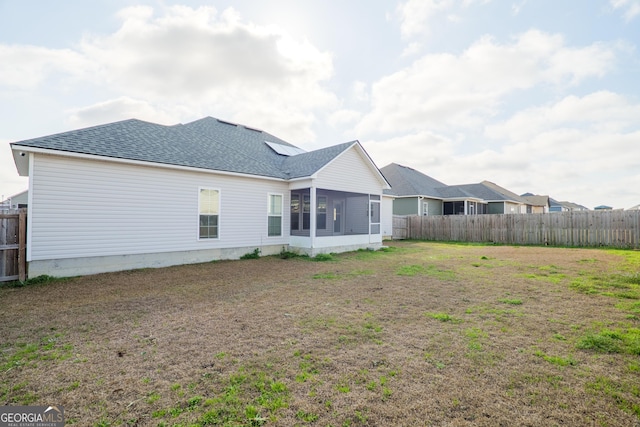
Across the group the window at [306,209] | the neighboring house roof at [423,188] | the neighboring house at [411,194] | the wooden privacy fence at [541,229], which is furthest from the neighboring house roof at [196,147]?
the neighboring house roof at [423,188]

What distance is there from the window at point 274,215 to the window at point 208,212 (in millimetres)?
2448

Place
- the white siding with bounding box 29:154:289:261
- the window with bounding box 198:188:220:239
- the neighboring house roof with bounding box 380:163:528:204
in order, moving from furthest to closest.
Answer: the neighboring house roof with bounding box 380:163:528:204 < the window with bounding box 198:188:220:239 < the white siding with bounding box 29:154:289:261

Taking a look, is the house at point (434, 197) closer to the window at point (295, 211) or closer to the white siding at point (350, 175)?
the white siding at point (350, 175)

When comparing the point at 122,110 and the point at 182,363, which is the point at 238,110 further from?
the point at 182,363

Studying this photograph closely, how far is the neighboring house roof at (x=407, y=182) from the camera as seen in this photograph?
25.6m

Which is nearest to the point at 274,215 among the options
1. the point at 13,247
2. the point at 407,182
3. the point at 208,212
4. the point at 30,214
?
the point at 208,212

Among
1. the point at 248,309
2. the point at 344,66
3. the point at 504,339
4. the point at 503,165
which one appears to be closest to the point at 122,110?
the point at 344,66

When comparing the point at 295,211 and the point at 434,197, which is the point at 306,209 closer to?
the point at 295,211

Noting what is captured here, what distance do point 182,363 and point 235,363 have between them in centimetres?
64

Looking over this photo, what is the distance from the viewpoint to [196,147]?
11812 millimetres

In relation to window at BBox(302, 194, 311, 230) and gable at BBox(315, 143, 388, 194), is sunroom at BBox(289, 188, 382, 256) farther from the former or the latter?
gable at BBox(315, 143, 388, 194)

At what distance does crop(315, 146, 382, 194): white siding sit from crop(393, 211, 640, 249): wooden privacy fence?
8.44 meters

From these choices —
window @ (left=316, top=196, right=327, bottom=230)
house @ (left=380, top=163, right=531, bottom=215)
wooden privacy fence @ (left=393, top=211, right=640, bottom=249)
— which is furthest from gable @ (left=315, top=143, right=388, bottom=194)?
house @ (left=380, top=163, right=531, bottom=215)

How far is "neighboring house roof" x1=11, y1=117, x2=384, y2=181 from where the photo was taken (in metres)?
8.57
